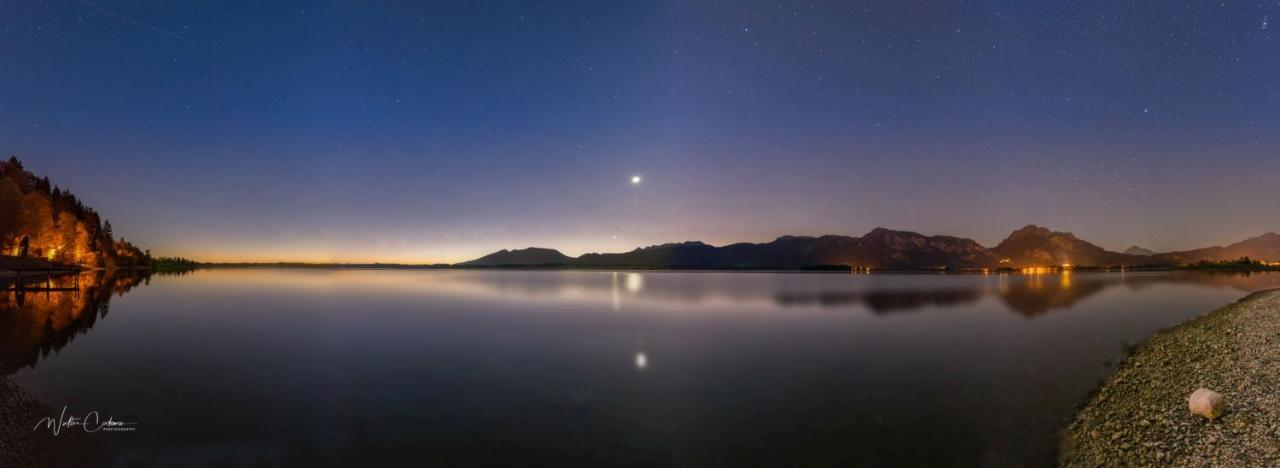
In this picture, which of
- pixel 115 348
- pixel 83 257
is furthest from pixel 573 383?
pixel 83 257

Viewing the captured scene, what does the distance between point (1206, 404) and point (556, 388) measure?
15891 millimetres

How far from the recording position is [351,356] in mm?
22422

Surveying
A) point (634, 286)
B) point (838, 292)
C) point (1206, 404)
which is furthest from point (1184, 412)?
point (634, 286)

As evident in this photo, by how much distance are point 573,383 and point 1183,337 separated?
2655cm

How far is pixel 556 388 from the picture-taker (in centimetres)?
1708

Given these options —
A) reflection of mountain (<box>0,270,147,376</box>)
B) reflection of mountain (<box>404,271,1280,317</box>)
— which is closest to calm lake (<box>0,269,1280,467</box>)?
reflection of mountain (<box>0,270,147,376</box>)

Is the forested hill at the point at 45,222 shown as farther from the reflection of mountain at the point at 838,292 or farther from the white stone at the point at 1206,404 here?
the white stone at the point at 1206,404

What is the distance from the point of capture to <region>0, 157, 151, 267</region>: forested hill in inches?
3457

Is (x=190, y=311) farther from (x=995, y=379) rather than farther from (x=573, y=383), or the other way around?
(x=995, y=379)

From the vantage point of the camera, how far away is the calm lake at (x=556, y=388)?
1130 cm

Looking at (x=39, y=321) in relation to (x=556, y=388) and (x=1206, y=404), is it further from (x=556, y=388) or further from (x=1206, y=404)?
(x=1206, y=404)
